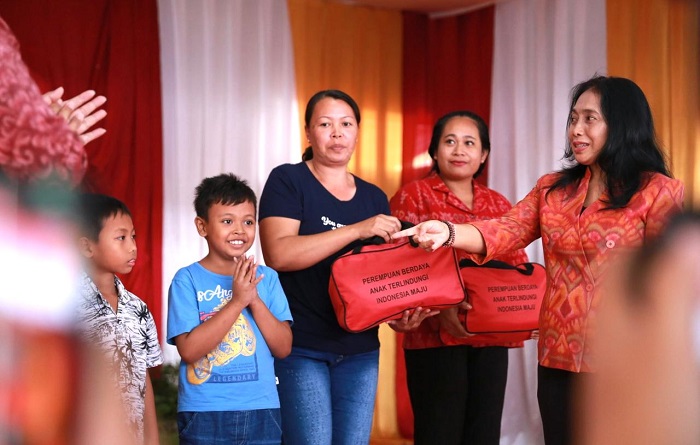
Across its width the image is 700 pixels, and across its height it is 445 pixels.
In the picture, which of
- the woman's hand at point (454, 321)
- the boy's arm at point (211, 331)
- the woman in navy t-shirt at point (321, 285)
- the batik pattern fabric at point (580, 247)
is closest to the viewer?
the batik pattern fabric at point (580, 247)

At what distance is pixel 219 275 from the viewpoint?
2424mm

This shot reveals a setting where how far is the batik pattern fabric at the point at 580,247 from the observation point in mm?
1883

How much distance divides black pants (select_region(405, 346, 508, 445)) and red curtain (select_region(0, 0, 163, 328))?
1.93 metres

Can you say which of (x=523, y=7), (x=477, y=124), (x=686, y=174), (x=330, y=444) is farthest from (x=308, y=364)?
(x=523, y=7)

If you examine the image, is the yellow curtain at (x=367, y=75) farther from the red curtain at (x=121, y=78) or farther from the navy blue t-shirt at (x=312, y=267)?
the navy blue t-shirt at (x=312, y=267)

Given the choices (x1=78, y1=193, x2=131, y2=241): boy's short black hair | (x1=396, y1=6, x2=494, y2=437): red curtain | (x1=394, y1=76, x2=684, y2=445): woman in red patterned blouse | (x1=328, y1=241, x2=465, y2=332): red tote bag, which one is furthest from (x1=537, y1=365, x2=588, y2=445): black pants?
(x1=396, y1=6, x2=494, y2=437): red curtain

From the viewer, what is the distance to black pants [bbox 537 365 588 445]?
1897 millimetres

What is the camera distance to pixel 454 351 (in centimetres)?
292

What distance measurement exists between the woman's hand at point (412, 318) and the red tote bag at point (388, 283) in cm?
3

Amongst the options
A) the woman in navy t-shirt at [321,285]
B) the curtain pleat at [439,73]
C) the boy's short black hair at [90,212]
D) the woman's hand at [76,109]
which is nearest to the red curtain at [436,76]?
the curtain pleat at [439,73]

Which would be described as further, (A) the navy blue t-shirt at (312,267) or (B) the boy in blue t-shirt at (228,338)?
(A) the navy blue t-shirt at (312,267)

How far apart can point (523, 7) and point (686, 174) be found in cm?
157

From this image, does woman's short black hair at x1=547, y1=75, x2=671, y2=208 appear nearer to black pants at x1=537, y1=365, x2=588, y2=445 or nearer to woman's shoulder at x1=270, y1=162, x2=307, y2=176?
black pants at x1=537, y1=365, x2=588, y2=445

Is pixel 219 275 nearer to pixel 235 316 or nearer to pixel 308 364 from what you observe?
pixel 235 316
